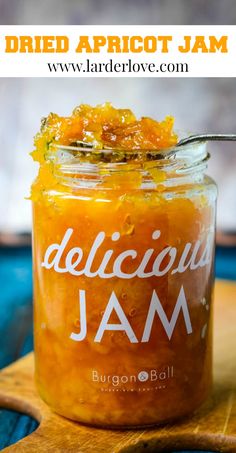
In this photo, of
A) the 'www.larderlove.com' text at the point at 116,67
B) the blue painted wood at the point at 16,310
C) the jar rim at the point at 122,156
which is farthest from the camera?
the 'www.larderlove.com' text at the point at 116,67

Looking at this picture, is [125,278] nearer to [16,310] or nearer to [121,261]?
[121,261]

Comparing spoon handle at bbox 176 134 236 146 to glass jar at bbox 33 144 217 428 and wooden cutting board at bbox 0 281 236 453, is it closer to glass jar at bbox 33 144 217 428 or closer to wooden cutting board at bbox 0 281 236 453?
glass jar at bbox 33 144 217 428

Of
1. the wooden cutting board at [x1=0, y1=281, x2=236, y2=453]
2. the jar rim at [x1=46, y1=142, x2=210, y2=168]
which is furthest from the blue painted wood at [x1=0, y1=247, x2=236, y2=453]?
the jar rim at [x1=46, y1=142, x2=210, y2=168]

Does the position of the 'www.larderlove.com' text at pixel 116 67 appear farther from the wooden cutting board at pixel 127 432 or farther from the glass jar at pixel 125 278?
the wooden cutting board at pixel 127 432

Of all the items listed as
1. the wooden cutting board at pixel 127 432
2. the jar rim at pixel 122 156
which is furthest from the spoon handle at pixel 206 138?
the wooden cutting board at pixel 127 432

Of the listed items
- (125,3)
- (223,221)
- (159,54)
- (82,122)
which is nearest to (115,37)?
(159,54)

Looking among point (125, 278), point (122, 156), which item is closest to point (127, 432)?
point (125, 278)
